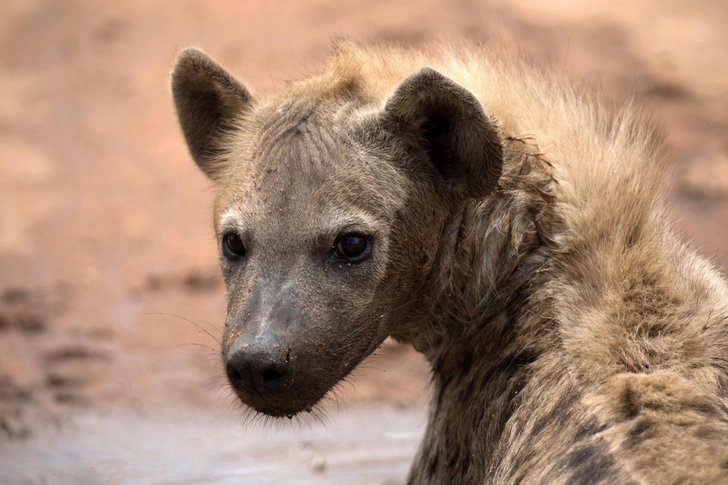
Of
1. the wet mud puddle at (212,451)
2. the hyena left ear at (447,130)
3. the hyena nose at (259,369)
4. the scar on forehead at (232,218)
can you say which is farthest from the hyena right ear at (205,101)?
the wet mud puddle at (212,451)

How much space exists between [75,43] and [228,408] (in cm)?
486

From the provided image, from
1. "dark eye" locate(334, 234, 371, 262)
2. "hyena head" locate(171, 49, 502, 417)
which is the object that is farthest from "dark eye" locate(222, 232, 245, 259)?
"dark eye" locate(334, 234, 371, 262)

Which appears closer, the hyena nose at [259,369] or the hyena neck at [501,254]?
the hyena nose at [259,369]

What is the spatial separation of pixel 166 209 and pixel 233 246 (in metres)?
4.60

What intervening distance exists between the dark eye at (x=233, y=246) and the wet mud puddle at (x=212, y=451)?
1.52 metres

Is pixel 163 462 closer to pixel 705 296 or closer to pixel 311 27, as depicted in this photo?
pixel 705 296

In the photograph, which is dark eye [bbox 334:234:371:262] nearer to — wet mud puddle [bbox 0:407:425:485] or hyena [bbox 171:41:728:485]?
hyena [bbox 171:41:728:485]

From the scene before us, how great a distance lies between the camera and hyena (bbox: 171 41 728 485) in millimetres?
2725

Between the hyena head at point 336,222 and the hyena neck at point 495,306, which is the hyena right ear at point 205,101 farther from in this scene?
the hyena neck at point 495,306

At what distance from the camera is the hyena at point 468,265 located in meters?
2.72

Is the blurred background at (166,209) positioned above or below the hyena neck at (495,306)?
below

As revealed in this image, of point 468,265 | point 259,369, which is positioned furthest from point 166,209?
point 259,369

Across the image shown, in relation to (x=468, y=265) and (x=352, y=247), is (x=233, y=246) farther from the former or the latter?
(x=468, y=265)

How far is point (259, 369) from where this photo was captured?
2.70 meters
